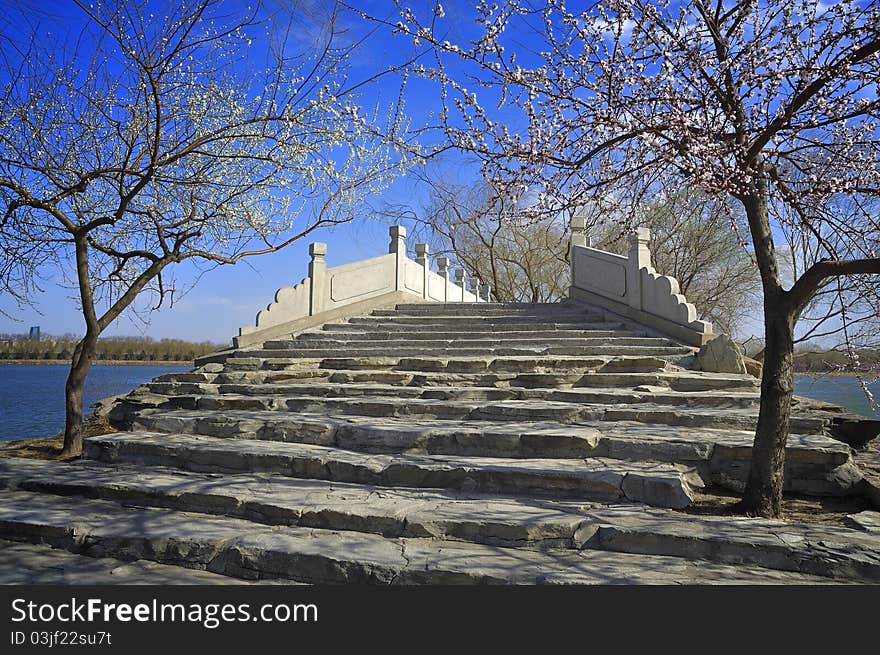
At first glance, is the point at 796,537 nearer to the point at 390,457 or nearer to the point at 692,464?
the point at 692,464

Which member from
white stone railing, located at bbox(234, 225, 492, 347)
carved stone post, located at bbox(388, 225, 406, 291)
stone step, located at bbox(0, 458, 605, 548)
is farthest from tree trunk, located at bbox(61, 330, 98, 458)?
carved stone post, located at bbox(388, 225, 406, 291)

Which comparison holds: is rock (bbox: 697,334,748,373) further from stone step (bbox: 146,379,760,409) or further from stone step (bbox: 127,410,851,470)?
stone step (bbox: 127,410,851,470)

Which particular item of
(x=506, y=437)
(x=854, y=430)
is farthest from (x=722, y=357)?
(x=506, y=437)

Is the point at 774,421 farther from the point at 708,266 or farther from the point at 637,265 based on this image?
the point at 708,266

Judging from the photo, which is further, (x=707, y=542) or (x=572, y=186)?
(x=572, y=186)

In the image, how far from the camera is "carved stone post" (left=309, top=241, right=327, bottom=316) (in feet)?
41.3

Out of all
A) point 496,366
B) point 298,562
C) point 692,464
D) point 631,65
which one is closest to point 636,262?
point 496,366

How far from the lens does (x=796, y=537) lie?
12.5 ft

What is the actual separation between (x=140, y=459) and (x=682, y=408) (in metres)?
5.82

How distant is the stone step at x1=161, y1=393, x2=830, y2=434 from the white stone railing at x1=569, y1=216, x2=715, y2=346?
3702mm

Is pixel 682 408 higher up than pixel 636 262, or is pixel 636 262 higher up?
pixel 636 262

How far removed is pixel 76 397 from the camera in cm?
815

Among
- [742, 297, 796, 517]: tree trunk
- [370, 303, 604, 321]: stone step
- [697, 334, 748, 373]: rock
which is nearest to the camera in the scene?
[742, 297, 796, 517]: tree trunk

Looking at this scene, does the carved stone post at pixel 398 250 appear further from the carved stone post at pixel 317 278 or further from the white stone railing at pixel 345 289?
the carved stone post at pixel 317 278
